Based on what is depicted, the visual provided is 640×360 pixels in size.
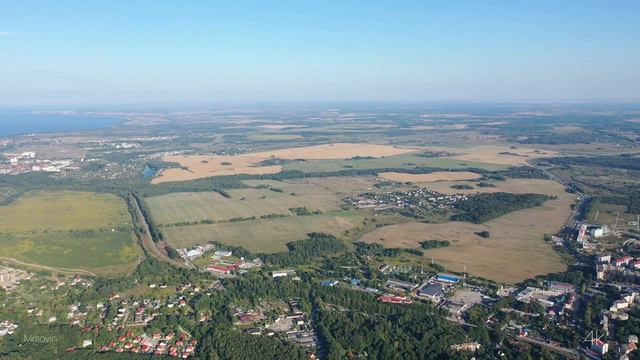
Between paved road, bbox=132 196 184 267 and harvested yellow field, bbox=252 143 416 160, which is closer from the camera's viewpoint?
paved road, bbox=132 196 184 267

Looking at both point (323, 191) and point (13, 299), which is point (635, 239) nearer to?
point (323, 191)

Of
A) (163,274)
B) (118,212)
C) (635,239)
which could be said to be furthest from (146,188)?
(635,239)

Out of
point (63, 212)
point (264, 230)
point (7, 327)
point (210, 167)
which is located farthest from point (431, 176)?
point (7, 327)

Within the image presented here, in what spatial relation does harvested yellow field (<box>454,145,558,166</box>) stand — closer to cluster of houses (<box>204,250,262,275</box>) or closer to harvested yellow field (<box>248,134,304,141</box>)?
harvested yellow field (<box>248,134,304,141</box>)

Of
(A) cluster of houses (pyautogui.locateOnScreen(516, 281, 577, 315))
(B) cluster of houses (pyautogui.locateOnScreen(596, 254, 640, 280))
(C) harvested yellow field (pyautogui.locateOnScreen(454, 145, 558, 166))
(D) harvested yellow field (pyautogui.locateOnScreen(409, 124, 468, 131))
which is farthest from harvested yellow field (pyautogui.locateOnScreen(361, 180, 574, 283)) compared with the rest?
(D) harvested yellow field (pyautogui.locateOnScreen(409, 124, 468, 131))

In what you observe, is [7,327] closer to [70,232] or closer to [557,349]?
[70,232]

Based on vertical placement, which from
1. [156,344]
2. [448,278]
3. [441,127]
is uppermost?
[441,127]
